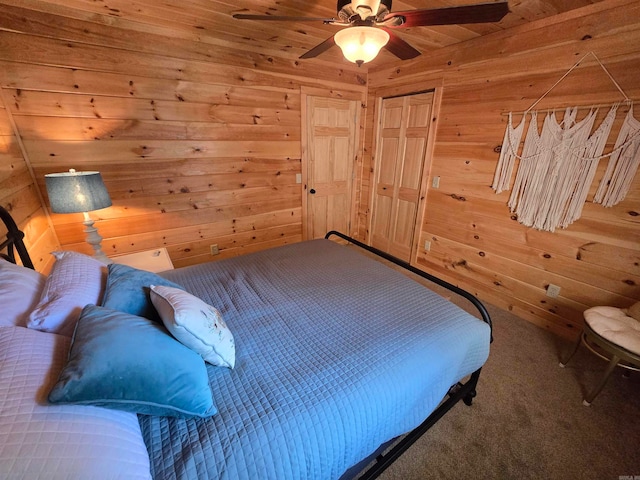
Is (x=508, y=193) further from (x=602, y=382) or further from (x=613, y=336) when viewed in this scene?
(x=602, y=382)

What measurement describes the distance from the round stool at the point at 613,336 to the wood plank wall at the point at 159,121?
2.83 metres

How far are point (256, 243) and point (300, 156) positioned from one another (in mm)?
1176

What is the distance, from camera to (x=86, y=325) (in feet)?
2.83

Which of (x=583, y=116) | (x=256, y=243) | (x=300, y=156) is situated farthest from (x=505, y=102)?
(x=256, y=243)

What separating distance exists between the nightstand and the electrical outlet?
307 centimetres

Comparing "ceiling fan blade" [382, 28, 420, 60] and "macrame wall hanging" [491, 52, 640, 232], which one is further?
"macrame wall hanging" [491, 52, 640, 232]

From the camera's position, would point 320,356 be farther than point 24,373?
Yes

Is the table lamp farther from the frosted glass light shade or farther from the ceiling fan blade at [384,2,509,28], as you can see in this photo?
the ceiling fan blade at [384,2,509,28]

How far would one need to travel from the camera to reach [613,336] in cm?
158

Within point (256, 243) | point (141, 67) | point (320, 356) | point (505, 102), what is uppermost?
point (141, 67)

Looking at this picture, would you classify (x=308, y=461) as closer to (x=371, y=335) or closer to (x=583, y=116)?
(x=371, y=335)

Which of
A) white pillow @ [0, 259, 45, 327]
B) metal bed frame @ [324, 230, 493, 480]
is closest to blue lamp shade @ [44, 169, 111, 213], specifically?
white pillow @ [0, 259, 45, 327]

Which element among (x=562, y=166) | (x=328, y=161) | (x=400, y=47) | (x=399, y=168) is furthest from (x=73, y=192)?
(x=562, y=166)

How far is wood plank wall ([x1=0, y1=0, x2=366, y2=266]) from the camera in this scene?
1954 mm
